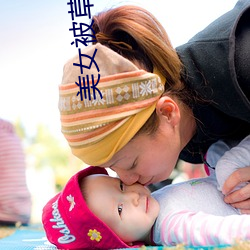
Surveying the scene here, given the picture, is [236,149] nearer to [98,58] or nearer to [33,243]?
[98,58]

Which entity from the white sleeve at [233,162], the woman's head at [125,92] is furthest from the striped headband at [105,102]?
the white sleeve at [233,162]

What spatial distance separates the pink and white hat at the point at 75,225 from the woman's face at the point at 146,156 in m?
0.10

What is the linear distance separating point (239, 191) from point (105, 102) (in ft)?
1.26

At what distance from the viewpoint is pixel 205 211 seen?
3.64 feet

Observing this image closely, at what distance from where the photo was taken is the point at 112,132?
3.35ft

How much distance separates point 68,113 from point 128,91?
137 mm

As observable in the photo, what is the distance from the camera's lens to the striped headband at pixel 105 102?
1.01 meters

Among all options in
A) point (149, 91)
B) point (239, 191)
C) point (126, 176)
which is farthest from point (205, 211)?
point (149, 91)

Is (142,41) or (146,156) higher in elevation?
(142,41)

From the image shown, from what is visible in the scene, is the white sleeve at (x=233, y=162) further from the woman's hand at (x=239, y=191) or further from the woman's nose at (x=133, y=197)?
the woman's nose at (x=133, y=197)

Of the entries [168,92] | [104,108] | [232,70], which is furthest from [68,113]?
[232,70]

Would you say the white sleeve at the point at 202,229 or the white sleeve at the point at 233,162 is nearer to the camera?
the white sleeve at the point at 202,229

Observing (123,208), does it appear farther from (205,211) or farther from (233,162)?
(233,162)

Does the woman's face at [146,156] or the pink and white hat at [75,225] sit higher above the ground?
the woman's face at [146,156]
